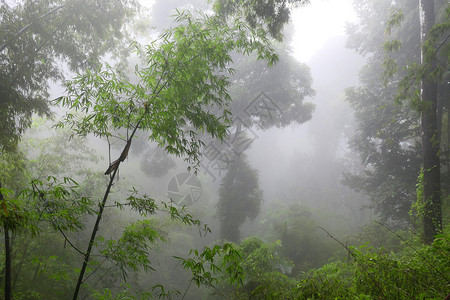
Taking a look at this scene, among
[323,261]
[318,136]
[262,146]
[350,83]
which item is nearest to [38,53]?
[323,261]

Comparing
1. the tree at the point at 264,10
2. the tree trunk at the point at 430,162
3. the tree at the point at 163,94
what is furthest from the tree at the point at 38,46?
the tree trunk at the point at 430,162

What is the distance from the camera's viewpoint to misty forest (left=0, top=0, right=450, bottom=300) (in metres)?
2.26

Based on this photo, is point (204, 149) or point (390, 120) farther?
point (390, 120)

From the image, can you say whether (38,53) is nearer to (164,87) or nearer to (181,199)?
(164,87)

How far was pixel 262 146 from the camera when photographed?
32844 millimetres

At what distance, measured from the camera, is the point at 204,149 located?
5.00 metres

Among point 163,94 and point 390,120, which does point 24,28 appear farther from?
point 390,120

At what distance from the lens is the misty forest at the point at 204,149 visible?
2.26 meters

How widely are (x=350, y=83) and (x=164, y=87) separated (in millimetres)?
40470

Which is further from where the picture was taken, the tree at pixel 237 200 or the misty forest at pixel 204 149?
the tree at pixel 237 200

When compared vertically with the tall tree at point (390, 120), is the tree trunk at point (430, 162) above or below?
below

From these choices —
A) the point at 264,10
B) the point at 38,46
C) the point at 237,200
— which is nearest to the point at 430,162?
the point at 264,10

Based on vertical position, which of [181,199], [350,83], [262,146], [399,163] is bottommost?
[399,163]

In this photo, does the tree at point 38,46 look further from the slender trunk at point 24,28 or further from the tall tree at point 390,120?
the tall tree at point 390,120
